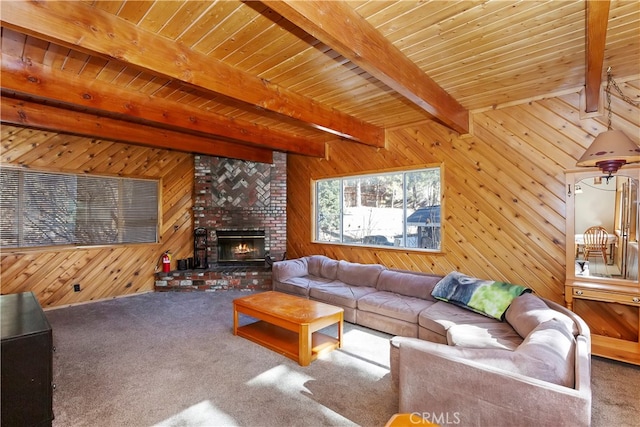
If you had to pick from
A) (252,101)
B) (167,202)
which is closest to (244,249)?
(167,202)

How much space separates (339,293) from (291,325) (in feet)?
4.00

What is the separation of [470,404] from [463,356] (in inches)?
8.9

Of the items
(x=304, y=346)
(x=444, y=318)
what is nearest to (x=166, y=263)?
(x=304, y=346)

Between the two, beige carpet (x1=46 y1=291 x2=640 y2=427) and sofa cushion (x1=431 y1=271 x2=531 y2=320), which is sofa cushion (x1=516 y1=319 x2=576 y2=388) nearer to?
beige carpet (x1=46 y1=291 x2=640 y2=427)

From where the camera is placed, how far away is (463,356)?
1729 millimetres

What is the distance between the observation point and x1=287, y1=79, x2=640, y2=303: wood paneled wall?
3.43m

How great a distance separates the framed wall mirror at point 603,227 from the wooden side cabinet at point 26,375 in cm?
441

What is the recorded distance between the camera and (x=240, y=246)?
21.2ft

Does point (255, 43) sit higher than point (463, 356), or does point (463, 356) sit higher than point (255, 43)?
point (255, 43)

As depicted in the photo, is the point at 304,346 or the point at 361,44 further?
the point at 304,346

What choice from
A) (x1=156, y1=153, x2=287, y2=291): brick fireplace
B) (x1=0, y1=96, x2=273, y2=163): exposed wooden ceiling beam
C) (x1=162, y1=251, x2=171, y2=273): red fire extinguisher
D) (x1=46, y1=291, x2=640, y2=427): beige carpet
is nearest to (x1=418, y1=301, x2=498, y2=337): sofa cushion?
(x1=46, y1=291, x2=640, y2=427): beige carpet

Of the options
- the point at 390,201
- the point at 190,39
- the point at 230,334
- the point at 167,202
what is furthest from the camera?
the point at 167,202

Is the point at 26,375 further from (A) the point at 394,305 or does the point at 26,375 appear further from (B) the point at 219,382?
(A) the point at 394,305

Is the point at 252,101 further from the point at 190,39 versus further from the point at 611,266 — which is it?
the point at 611,266
